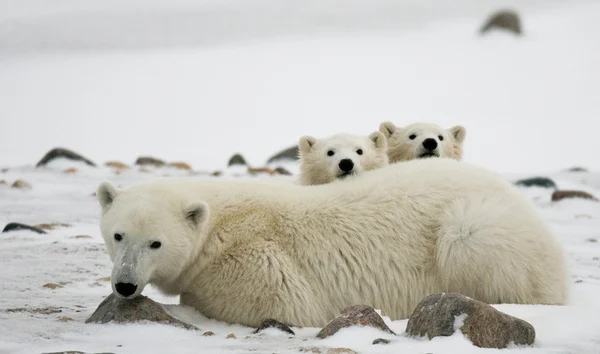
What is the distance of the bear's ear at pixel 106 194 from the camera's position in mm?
5082

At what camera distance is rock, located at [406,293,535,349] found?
400 centimetres

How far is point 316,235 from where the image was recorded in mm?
5262

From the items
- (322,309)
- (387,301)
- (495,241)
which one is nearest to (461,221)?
(495,241)

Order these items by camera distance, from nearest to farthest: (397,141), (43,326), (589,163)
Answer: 1. (43,326)
2. (397,141)
3. (589,163)

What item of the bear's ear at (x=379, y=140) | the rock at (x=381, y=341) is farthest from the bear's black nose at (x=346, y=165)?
the rock at (x=381, y=341)

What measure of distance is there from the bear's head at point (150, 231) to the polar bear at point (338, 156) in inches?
71.4

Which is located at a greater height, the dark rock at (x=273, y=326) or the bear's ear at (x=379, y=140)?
the bear's ear at (x=379, y=140)

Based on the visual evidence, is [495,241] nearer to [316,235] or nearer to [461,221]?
[461,221]

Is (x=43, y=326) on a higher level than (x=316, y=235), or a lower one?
lower

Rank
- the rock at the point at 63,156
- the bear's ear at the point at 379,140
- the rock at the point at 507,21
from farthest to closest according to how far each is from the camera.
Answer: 1. the rock at the point at 507,21
2. the rock at the point at 63,156
3. the bear's ear at the point at 379,140

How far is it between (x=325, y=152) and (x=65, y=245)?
2.29 m

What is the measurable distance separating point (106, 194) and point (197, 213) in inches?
23.6

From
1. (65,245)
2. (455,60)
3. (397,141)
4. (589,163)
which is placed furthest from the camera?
(455,60)

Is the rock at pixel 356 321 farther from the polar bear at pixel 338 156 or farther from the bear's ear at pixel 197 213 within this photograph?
the polar bear at pixel 338 156
